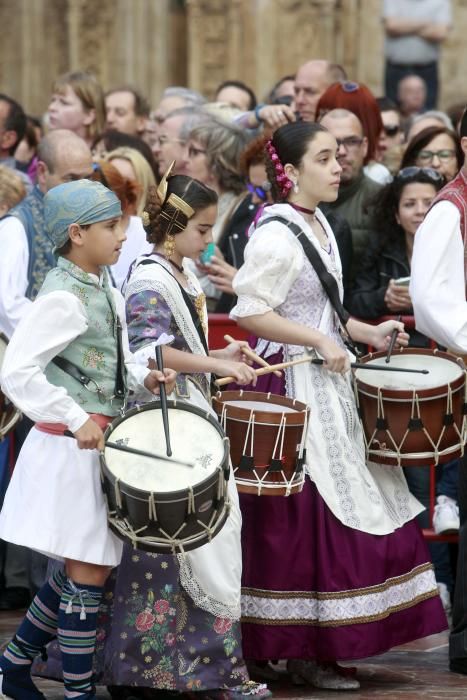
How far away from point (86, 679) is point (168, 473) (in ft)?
2.61

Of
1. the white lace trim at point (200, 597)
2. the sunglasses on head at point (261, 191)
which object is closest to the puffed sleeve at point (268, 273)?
the white lace trim at point (200, 597)

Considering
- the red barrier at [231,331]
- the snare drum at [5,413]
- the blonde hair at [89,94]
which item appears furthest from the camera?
the blonde hair at [89,94]

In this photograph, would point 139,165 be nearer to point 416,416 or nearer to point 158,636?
point 416,416

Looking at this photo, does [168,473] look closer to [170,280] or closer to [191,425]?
[191,425]

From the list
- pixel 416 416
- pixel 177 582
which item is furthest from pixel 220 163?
pixel 177 582

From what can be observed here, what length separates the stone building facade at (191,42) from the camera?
539 inches

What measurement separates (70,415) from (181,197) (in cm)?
104

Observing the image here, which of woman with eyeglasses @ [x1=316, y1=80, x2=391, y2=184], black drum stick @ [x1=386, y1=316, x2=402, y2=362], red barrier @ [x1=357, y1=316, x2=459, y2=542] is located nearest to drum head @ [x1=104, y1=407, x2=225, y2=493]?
black drum stick @ [x1=386, y1=316, x2=402, y2=362]

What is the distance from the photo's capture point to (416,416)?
6.06 metres

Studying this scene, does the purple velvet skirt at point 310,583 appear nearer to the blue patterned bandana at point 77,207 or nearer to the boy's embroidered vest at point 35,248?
the blue patterned bandana at point 77,207

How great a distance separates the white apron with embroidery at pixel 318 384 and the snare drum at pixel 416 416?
10cm

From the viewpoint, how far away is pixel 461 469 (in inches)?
257

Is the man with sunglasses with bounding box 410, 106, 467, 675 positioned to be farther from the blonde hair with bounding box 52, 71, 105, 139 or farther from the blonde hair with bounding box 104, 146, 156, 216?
the blonde hair with bounding box 52, 71, 105, 139

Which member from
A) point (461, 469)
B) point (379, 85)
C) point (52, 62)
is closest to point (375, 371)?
point (461, 469)
